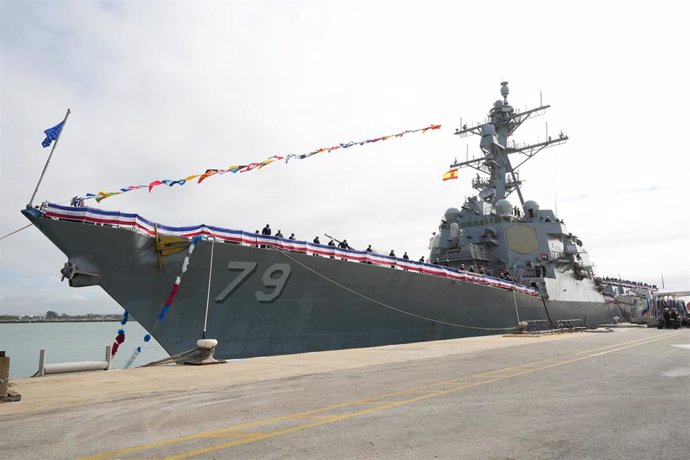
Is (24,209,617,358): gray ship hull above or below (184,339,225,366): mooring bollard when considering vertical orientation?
above

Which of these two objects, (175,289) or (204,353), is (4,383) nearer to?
(204,353)

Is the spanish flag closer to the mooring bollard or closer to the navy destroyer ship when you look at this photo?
the navy destroyer ship

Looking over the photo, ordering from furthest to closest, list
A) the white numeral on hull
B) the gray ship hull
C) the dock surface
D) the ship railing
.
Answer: the white numeral on hull → the gray ship hull → the ship railing → the dock surface

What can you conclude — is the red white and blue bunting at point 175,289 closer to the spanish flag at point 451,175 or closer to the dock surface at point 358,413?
the dock surface at point 358,413

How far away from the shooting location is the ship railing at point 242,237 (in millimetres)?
9807

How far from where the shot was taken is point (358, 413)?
441 cm

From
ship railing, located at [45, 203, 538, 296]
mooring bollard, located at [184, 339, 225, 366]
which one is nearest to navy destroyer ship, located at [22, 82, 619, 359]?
ship railing, located at [45, 203, 538, 296]

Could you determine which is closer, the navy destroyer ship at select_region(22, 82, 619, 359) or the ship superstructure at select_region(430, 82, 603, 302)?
the navy destroyer ship at select_region(22, 82, 619, 359)

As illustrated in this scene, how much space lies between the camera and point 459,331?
1816 centimetres

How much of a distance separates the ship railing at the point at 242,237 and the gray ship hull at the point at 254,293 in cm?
22

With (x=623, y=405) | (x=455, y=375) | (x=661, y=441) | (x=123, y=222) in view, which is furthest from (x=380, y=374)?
(x=123, y=222)

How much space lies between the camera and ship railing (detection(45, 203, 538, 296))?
981 cm

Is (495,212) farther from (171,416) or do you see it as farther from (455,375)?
(171,416)

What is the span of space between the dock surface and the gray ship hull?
9.17ft
